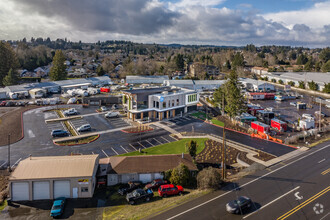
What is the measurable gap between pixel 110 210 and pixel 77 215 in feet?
10.3

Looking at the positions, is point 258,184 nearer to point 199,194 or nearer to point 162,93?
point 199,194

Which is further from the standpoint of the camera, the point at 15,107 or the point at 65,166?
the point at 15,107

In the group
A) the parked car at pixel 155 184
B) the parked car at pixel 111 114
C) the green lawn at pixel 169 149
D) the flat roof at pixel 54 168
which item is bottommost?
the parked car at pixel 155 184

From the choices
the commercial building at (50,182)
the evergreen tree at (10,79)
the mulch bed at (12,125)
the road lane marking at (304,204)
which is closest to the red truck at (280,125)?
the road lane marking at (304,204)

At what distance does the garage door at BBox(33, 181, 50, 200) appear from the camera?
25.7m

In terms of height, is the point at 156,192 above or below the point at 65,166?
below

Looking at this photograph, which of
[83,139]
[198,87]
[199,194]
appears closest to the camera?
[199,194]

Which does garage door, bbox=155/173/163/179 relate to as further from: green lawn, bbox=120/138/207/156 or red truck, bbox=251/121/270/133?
red truck, bbox=251/121/270/133

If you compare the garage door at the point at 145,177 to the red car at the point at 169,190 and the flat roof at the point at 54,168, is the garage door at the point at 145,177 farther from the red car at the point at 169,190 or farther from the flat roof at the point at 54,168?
the flat roof at the point at 54,168

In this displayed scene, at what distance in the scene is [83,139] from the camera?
4319 cm

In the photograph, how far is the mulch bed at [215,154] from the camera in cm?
3512

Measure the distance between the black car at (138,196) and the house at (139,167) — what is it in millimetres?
3134

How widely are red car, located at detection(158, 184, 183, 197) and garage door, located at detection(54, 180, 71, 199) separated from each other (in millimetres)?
10172

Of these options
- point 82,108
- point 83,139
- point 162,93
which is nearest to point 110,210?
point 83,139
